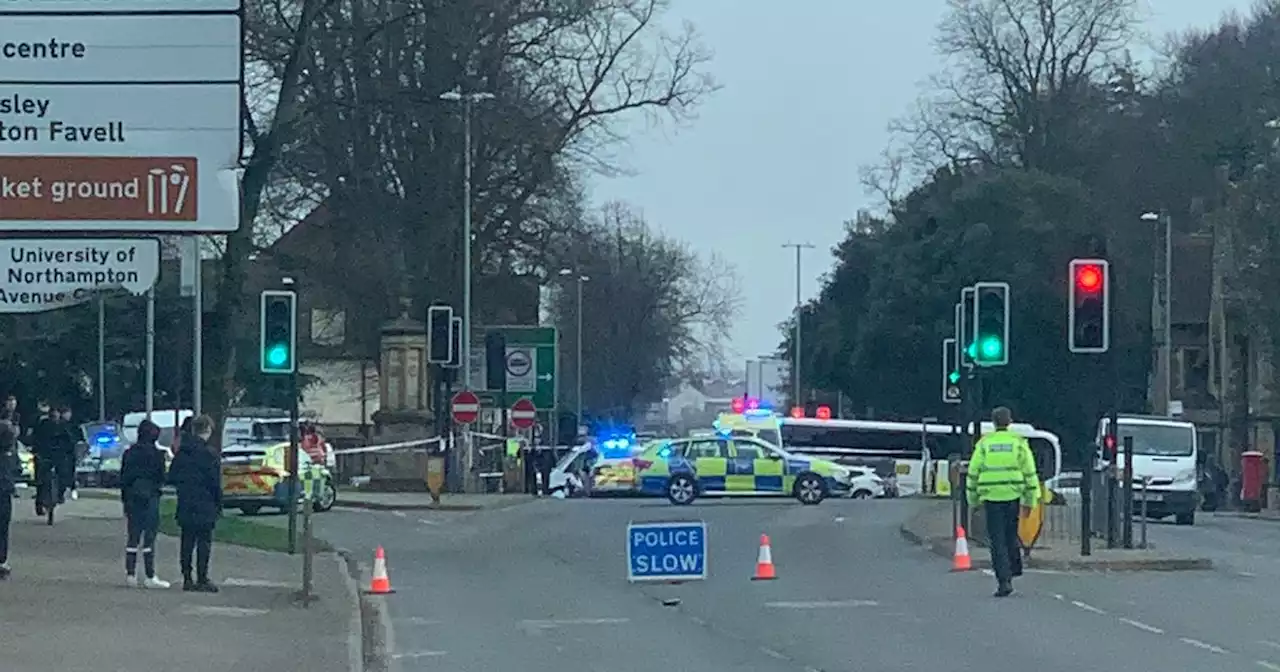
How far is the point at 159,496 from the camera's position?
858 inches

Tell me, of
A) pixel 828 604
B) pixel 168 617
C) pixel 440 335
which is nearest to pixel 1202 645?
pixel 828 604

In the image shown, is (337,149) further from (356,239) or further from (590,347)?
(590,347)

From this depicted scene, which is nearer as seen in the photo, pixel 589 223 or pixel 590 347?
pixel 589 223

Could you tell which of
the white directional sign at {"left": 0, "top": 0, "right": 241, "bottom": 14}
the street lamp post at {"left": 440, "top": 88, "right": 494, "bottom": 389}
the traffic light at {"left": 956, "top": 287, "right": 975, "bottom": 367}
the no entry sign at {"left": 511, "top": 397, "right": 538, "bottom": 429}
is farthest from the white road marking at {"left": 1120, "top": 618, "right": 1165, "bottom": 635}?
the no entry sign at {"left": 511, "top": 397, "right": 538, "bottom": 429}

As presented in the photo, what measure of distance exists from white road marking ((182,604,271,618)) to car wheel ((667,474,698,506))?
1086 inches

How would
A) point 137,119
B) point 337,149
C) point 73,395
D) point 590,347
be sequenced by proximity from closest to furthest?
point 137,119
point 337,149
point 73,395
point 590,347

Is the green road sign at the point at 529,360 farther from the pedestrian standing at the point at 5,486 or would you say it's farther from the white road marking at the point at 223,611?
the white road marking at the point at 223,611

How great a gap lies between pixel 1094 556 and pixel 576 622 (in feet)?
27.2

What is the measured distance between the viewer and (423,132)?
4903 cm

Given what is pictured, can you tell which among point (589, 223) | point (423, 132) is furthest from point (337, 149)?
point (589, 223)

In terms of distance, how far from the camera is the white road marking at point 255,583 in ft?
71.7

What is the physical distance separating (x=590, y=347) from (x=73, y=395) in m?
31.3

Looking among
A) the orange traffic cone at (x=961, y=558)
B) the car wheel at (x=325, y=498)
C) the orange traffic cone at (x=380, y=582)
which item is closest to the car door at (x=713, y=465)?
the car wheel at (x=325, y=498)

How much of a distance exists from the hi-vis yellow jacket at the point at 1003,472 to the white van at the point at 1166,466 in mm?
22421
